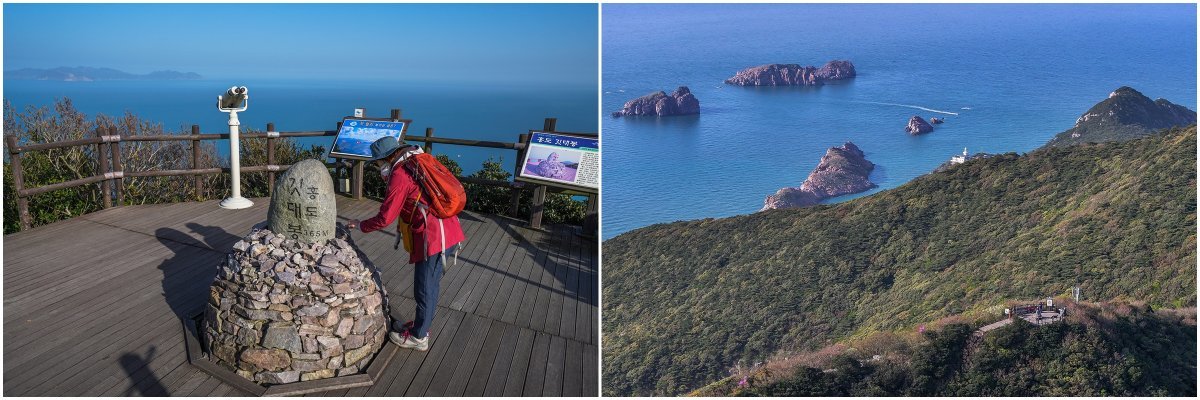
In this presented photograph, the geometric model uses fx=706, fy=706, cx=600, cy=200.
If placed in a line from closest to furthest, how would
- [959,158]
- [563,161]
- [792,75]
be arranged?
[563,161] < [959,158] < [792,75]

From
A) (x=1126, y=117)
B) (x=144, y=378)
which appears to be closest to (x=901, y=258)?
(x=1126, y=117)

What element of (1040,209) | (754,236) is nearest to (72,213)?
(754,236)

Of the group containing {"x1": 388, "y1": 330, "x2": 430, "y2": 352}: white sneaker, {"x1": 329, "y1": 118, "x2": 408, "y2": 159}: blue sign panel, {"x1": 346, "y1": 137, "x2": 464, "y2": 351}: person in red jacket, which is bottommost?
{"x1": 388, "y1": 330, "x2": 430, "y2": 352}: white sneaker

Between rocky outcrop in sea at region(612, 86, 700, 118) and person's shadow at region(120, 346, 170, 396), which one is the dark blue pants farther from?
rocky outcrop in sea at region(612, 86, 700, 118)

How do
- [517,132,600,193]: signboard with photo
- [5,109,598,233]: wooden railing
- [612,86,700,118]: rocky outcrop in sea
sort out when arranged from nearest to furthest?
[5,109,598,233]: wooden railing < [517,132,600,193]: signboard with photo < [612,86,700,118]: rocky outcrop in sea

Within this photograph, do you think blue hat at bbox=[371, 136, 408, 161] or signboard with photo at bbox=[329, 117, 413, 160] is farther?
signboard with photo at bbox=[329, 117, 413, 160]

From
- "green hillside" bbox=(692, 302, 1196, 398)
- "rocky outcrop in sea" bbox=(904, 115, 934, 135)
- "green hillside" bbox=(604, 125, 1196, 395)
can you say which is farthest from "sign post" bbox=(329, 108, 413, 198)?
"rocky outcrop in sea" bbox=(904, 115, 934, 135)

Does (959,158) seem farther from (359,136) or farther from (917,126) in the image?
(359,136)

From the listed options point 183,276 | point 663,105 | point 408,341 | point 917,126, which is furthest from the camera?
point 663,105
